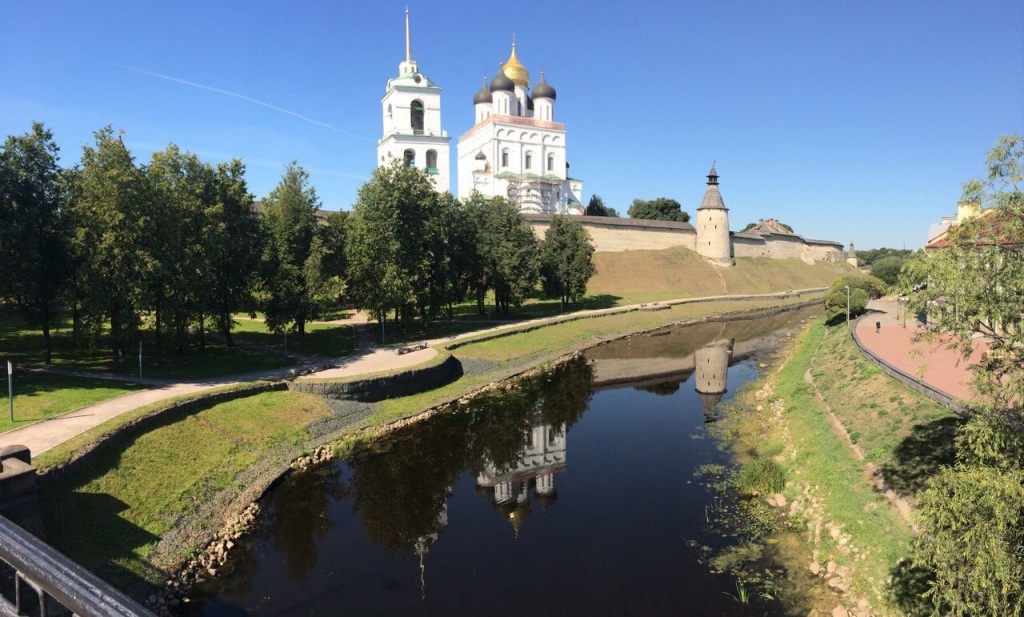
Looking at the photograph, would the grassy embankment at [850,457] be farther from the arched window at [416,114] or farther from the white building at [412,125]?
the arched window at [416,114]

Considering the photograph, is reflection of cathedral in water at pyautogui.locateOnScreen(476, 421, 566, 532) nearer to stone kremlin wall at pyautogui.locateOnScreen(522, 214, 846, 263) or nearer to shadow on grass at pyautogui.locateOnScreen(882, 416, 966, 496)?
shadow on grass at pyautogui.locateOnScreen(882, 416, 966, 496)

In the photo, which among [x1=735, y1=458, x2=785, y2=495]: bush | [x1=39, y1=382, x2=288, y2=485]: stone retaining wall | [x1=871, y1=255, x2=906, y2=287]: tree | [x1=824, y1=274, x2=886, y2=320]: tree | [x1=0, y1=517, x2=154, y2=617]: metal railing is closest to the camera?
[x1=0, y1=517, x2=154, y2=617]: metal railing

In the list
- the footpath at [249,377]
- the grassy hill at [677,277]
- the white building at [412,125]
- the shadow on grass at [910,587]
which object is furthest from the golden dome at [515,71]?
the shadow on grass at [910,587]

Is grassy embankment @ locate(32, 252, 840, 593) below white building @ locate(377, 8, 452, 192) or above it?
below

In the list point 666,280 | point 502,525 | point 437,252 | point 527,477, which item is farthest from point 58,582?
point 666,280

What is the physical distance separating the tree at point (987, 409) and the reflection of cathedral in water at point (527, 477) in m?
8.43

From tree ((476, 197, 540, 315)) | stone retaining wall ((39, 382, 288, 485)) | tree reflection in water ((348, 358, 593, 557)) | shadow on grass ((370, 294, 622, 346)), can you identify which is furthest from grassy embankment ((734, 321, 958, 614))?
tree ((476, 197, 540, 315))

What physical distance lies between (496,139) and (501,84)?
7286 millimetres

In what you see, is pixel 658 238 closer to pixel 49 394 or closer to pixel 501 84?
pixel 501 84

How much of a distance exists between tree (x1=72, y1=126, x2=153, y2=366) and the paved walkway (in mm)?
22536

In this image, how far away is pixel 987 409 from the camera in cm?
723

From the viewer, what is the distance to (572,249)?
4606cm

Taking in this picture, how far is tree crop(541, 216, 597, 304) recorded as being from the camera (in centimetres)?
4556

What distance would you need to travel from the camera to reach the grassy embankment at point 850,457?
35.1 feet
